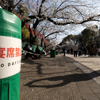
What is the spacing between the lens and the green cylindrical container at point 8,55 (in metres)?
1.52

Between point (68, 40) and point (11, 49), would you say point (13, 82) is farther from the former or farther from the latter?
point (68, 40)

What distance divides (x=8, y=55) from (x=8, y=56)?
1cm

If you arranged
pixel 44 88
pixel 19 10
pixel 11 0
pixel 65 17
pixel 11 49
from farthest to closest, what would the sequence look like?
pixel 65 17 < pixel 19 10 < pixel 11 0 < pixel 44 88 < pixel 11 49

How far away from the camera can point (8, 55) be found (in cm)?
159

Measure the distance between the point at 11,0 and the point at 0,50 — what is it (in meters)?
8.79

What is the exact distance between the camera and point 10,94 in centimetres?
166

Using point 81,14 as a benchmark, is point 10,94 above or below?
below

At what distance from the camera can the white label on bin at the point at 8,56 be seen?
151 centimetres

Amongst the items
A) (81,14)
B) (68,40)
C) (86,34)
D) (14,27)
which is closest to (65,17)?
(81,14)

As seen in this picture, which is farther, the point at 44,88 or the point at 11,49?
the point at 44,88

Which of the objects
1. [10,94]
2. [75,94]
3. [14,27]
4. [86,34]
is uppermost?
[86,34]

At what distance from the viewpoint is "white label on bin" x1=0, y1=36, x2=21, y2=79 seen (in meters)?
1.51

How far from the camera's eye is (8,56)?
1585mm

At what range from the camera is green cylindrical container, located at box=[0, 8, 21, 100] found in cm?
152
